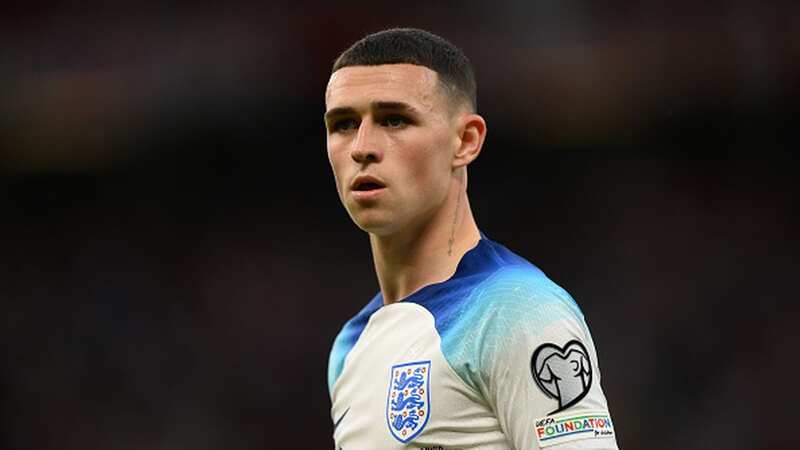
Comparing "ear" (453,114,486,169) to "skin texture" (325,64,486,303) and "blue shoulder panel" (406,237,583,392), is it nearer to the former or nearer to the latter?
"skin texture" (325,64,486,303)

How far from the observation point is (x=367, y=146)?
137 inches

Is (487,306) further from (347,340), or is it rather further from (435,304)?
(347,340)

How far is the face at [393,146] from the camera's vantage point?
347 cm


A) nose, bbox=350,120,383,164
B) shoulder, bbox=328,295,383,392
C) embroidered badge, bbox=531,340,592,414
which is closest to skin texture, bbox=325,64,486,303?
nose, bbox=350,120,383,164

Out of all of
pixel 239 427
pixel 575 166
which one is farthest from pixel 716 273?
pixel 239 427

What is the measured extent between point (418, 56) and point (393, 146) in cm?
28

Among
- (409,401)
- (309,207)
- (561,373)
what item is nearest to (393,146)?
(409,401)

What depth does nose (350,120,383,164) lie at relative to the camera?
11.4 feet

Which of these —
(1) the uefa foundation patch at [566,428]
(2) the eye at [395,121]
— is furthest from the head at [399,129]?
(1) the uefa foundation patch at [566,428]

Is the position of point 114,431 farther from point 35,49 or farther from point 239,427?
point 35,49

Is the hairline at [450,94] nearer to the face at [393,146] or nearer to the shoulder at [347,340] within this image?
the face at [393,146]

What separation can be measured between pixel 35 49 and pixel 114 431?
2977 mm

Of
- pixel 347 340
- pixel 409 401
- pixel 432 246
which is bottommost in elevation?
pixel 409 401

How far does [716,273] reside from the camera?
368 inches
